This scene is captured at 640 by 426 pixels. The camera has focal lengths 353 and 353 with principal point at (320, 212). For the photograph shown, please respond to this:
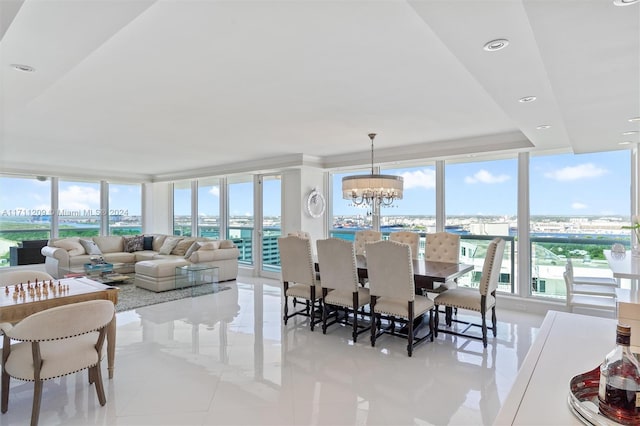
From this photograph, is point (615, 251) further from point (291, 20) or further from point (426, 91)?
point (291, 20)

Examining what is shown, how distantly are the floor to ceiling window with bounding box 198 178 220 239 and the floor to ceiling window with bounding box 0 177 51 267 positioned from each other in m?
3.49

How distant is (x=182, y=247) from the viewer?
7918 millimetres

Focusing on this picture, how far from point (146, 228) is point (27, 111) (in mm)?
6555

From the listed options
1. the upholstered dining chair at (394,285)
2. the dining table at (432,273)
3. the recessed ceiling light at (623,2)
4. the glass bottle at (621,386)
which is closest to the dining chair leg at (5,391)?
the upholstered dining chair at (394,285)

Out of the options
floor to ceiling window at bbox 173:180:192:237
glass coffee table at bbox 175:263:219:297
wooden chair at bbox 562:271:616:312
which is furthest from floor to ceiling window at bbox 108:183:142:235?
wooden chair at bbox 562:271:616:312

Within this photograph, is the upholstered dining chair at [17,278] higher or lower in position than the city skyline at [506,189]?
lower

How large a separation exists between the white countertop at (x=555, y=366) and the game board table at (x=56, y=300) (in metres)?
2.71

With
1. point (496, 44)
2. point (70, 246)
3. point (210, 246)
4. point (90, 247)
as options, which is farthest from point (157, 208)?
point (496, 44)

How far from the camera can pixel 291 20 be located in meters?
2.01

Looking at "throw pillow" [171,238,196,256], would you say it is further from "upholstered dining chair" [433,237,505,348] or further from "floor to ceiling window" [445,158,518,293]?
"upholstered dining chair" [433,237,505,348]

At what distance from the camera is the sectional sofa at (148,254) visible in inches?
248

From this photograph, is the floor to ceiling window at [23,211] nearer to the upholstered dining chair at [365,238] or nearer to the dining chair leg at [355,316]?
the upholstered dining chair at [365,238]

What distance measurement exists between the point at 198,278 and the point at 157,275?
0.69 meters

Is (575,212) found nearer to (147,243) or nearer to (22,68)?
(22,68)
